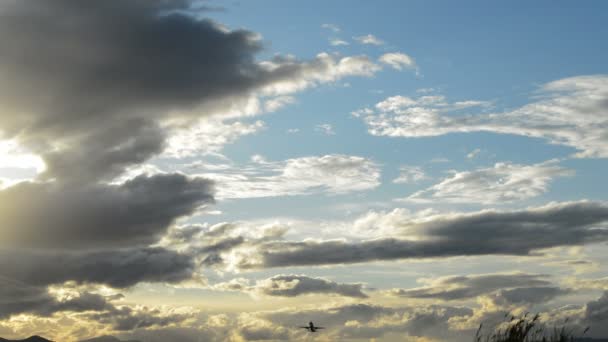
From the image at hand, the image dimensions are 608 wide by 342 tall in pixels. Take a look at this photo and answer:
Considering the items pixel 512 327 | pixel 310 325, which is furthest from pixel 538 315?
pixel 310 325

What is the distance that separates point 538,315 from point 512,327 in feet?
7.47

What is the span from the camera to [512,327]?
143 ft

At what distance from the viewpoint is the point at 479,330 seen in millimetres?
43844

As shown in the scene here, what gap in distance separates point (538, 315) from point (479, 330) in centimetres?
407

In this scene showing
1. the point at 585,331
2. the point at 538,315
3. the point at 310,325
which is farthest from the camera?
the point at 310,325

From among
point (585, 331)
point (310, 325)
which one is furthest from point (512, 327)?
point (310, 325)

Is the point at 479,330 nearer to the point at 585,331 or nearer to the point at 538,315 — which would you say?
the point at 538,315

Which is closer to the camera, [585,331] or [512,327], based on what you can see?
[585,331]

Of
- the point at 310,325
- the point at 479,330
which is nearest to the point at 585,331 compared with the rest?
the point at 479,330

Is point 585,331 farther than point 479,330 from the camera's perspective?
No

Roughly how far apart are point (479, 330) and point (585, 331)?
6961mm

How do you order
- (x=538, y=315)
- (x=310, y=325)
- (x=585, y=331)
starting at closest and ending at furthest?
(x=585, y=331) < (x=538, y=315) < (x=310, y=325)

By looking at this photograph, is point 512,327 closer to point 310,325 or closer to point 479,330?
point 479,330

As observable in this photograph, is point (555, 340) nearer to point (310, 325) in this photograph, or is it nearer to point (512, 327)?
point (512, 327)
